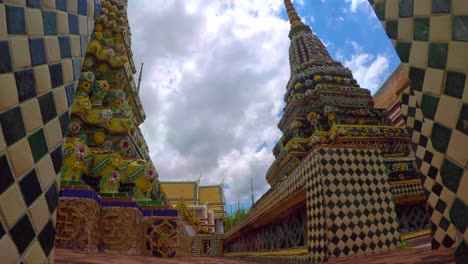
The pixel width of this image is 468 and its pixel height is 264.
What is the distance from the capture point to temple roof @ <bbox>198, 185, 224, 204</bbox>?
3003 centimetres

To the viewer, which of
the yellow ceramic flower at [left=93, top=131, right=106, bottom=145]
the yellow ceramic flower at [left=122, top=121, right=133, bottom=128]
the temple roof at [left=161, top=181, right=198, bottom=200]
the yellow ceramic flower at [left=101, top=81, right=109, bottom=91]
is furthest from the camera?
the temple roof at [left=161, top=181, right=198, bottom=200]

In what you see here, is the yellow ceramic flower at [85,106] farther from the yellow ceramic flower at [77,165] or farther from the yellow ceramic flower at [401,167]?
the yellow ceramic flower at [401,167]

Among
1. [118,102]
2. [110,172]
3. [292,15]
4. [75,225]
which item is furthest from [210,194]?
[75,225]

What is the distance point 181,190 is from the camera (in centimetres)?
2916

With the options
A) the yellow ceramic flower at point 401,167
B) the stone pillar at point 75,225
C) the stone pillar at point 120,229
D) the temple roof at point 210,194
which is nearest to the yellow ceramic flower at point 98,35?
the stone pillar at point 120,229

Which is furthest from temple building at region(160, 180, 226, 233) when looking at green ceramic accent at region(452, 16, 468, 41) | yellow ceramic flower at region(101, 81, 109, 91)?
green ceramic accent at region(452, 16, 468, 41)

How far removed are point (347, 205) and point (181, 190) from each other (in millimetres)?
26120

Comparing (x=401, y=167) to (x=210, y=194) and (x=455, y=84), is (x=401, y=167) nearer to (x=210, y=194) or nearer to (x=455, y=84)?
(x=455, y=84)

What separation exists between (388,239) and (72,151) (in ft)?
14.1

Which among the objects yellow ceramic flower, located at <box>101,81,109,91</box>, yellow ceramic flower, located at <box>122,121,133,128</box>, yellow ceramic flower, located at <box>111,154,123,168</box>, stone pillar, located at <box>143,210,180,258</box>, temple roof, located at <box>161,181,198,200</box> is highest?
yellow ceramic flower, located at <box>101,81,109,91</box>

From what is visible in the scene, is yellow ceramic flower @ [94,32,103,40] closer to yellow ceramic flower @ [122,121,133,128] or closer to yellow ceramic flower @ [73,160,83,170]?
yellow ceramic flower @ [122,121,133,128]

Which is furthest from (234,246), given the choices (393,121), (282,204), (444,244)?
(444,244)

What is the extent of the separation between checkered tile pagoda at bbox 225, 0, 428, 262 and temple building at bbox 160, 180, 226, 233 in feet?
39.1

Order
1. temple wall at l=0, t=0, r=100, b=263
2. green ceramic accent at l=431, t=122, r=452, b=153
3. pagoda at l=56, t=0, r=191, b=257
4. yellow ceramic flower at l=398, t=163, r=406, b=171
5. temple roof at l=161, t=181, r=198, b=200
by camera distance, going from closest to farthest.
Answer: temple wall at l=0, t=0, r=100, b=263, green ceramic accent at l=431, t=122, r=452, b=153, pagoda at l=56, t=0, r=191, b=257, yellow ceramic flower at l=398, t=163, r=406, b=171, temple roof at l=161, t=181, r=198, b=200
